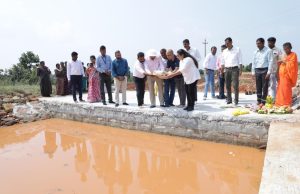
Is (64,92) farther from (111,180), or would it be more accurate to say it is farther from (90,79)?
(111,180)

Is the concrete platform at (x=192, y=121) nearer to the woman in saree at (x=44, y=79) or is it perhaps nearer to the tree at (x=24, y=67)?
the woman in saree at (x=44, y=79)

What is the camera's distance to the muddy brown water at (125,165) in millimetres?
4520

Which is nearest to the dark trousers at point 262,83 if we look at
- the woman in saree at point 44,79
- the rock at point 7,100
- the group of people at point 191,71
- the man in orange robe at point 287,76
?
the group of people at point 191,71

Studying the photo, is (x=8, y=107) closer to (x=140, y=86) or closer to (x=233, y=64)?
(x=140, y=86)

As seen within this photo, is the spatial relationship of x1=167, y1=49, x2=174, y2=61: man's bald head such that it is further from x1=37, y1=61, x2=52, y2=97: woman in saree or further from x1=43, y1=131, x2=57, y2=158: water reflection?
x1=37, y1=61, x2=52, y2=97: woman in saree

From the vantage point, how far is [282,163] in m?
3.49

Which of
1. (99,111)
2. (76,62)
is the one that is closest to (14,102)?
(76,62)

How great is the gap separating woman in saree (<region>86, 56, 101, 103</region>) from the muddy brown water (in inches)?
79.5

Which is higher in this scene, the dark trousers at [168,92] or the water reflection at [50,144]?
the dark trousers at [168,92]

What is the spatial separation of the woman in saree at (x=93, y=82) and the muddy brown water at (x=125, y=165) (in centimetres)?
202

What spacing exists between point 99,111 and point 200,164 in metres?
4.41

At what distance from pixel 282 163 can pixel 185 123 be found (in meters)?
3.54

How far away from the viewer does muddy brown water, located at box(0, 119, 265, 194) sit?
4.52 m

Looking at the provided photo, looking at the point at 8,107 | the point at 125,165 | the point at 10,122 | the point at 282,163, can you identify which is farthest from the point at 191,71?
the point at 8,107
